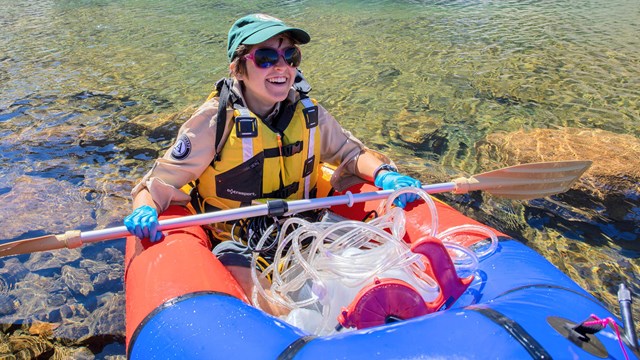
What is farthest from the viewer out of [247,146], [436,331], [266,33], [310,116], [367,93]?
[367,93]

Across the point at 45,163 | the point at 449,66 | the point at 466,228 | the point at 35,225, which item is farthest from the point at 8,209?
the point at 449,66

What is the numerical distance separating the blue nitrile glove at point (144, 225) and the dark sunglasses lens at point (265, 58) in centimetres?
104

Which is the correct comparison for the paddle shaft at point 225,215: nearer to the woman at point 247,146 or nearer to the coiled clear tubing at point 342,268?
the woman at point 247,146

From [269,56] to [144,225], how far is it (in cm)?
116

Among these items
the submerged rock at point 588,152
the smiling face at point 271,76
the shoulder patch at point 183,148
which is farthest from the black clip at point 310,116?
the submerged rock at point 588,152

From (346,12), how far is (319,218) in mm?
10631

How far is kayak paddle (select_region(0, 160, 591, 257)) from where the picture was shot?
276cm

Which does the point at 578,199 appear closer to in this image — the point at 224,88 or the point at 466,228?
the point at 466,228

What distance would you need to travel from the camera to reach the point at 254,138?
118 inches

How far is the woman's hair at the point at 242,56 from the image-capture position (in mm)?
2869

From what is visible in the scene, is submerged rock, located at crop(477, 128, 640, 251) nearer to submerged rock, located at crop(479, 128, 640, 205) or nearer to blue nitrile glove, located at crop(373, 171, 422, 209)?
submerged rock, located at crop(479, 128, 640, 205)

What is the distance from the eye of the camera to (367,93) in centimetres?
708

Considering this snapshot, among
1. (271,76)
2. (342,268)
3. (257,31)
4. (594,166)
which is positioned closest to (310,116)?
(271,76)

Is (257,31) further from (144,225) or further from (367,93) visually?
(367,93)
